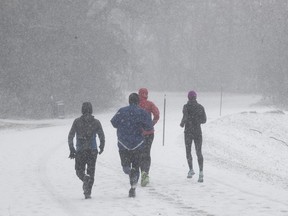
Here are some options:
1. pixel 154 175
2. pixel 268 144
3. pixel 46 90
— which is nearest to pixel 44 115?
pixel 46 90

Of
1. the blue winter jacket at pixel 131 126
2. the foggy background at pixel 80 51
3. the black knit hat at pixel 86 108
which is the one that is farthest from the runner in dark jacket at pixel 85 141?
the foggy background at pixel 80 51

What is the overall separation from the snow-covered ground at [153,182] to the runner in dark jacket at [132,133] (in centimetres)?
68

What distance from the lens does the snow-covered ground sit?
1009 centimetres

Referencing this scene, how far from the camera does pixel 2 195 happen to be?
37.8 feet

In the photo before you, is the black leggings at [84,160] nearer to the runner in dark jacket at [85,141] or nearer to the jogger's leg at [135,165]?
the runner in dark jacket at [85,141]

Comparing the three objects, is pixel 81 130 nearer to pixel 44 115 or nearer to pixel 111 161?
pixel 111 161

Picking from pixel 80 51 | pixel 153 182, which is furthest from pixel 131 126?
pixel 80 51

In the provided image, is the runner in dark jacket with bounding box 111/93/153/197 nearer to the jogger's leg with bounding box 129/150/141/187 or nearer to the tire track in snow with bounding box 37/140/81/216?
the jogger's leg with bounding box 129/150/141/187

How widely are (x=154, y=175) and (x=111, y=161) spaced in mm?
2850

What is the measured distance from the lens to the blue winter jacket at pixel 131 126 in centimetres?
1084

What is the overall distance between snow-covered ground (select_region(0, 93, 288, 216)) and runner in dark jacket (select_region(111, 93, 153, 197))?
68 centimetres

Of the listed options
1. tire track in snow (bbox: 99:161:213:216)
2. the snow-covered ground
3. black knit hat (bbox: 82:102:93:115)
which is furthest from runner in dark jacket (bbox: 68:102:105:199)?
tire track in snow (bbox: 99:161:213:216)

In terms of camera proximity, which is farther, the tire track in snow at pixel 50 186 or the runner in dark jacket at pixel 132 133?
the runner in dark jacket at pixel 132 133

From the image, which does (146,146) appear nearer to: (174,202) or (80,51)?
(174,202)
